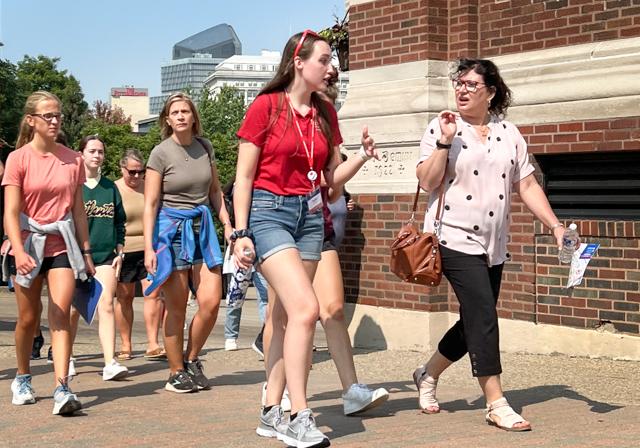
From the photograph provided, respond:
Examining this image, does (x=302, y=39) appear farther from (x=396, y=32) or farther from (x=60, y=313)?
(x=396, y=32)

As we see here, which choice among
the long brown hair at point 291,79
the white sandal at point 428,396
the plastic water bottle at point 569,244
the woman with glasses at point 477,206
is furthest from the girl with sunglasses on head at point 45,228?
the plastic water bottle at point 569,244

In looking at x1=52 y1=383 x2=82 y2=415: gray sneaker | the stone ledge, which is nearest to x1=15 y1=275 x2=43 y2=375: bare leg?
x1=52 y1=383 x2=82 y2=415: gray sneaker

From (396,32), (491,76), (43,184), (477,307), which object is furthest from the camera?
(396,32)

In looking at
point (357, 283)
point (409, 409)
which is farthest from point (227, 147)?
point (409, 409)

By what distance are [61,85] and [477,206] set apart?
73085 mm

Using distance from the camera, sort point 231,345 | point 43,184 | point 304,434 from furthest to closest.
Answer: point 231,345, point 43,184, point 304,434

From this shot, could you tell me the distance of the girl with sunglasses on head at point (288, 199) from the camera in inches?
243

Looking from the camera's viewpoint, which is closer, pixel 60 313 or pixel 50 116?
pixel 60 313

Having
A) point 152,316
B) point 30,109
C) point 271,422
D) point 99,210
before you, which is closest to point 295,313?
point 271,422

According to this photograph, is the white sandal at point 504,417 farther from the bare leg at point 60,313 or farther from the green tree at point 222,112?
the green tree at point 222,112

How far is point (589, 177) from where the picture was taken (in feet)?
32.3

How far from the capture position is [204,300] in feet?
→ 27.9

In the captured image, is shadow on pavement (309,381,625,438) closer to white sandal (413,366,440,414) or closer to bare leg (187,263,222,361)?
white sandal (413,366,440,414)

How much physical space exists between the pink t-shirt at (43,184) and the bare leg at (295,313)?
6.81 feet
